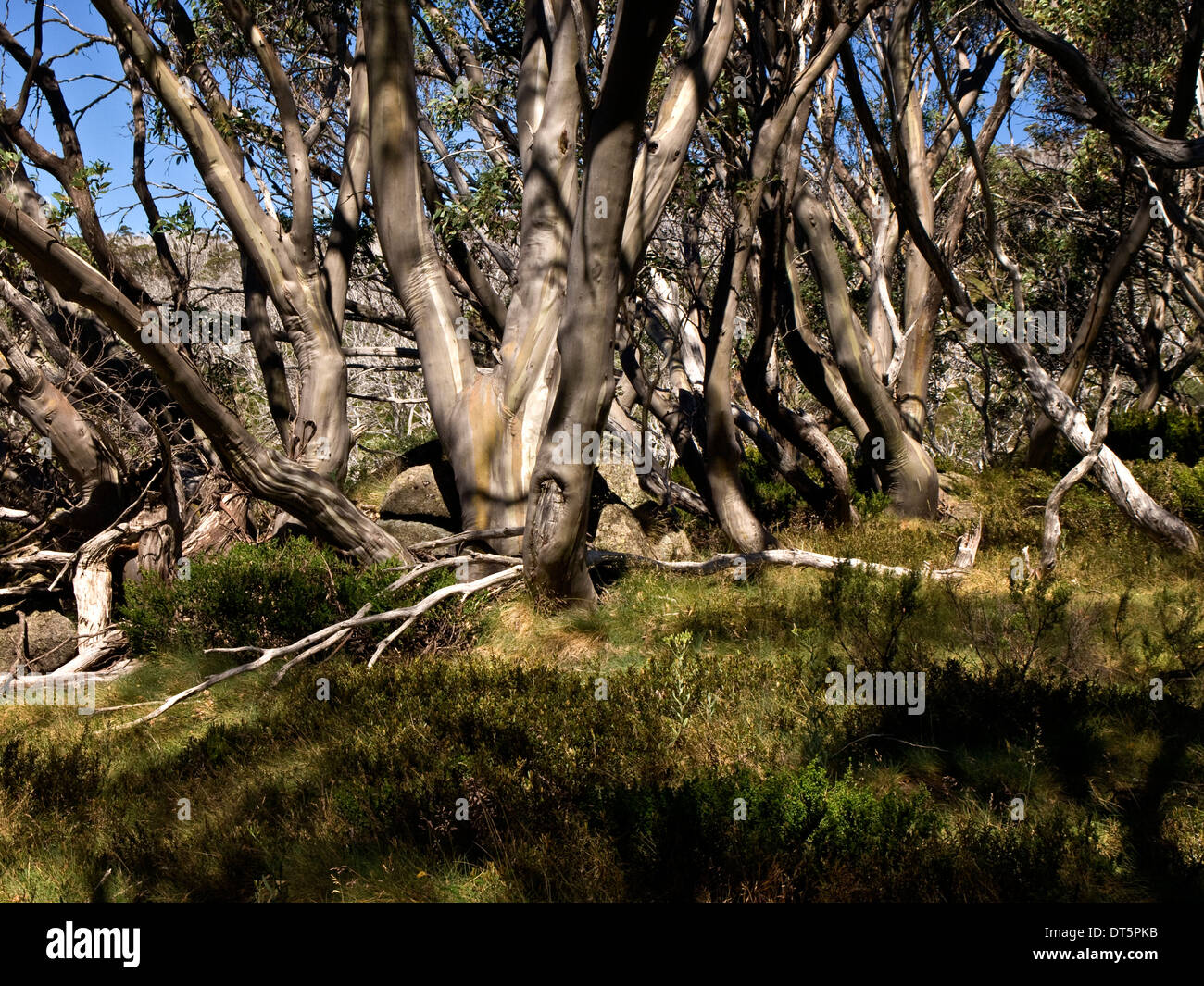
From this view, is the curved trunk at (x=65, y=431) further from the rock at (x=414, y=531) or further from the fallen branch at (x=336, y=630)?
the fallen branch at (x=336, y=630)

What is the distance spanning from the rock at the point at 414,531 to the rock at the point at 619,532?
1.41m

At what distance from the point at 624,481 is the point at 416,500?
99.2 inches

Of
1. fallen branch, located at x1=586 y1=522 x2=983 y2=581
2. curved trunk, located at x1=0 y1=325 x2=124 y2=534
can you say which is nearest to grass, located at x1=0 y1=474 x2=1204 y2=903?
fallen branch, located at x1=586 y1=522 x2=983 y2=581

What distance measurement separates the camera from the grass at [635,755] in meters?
3.09

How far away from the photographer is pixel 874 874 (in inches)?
116

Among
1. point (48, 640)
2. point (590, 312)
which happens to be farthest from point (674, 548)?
point (48, 640)

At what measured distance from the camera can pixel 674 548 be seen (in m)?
8.42

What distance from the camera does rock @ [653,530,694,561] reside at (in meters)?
8.27

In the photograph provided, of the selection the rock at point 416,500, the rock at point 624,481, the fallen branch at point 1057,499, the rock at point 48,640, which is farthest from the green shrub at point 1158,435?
the rock at point 48,640

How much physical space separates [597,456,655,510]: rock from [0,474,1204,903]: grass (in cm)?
326

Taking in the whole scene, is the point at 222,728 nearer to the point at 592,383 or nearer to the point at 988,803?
the point at 592,383

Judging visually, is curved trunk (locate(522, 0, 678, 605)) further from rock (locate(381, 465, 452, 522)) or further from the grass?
rock (locate(381, 465, 452, 522))
